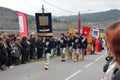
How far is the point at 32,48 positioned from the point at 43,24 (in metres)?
7.10

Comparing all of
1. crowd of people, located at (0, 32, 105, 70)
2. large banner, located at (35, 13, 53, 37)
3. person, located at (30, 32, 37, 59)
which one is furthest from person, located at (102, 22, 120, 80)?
large banner, located at (35, 13, 53, 37)

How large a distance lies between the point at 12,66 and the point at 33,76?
4.00m

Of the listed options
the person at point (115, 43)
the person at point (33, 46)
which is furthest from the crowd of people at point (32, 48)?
the person at point (115, 43)

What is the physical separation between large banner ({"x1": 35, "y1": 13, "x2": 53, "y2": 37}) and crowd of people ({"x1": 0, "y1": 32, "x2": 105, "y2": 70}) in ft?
4.16

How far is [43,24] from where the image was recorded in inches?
1261

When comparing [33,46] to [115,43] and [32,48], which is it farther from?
[115,43]

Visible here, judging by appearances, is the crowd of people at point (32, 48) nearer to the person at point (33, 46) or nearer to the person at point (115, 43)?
the person at point (33, 46)

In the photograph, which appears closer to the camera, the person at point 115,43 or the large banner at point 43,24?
the person at point 115,43

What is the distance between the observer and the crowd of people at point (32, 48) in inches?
752

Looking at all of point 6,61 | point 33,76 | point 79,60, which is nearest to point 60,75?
point 33,76

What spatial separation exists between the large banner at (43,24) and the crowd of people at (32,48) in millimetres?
1266

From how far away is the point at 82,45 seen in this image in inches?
1048

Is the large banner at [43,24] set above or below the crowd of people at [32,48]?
above

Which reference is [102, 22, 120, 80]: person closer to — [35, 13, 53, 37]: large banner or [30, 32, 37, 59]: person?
[30, 32, 37, 59]: person
